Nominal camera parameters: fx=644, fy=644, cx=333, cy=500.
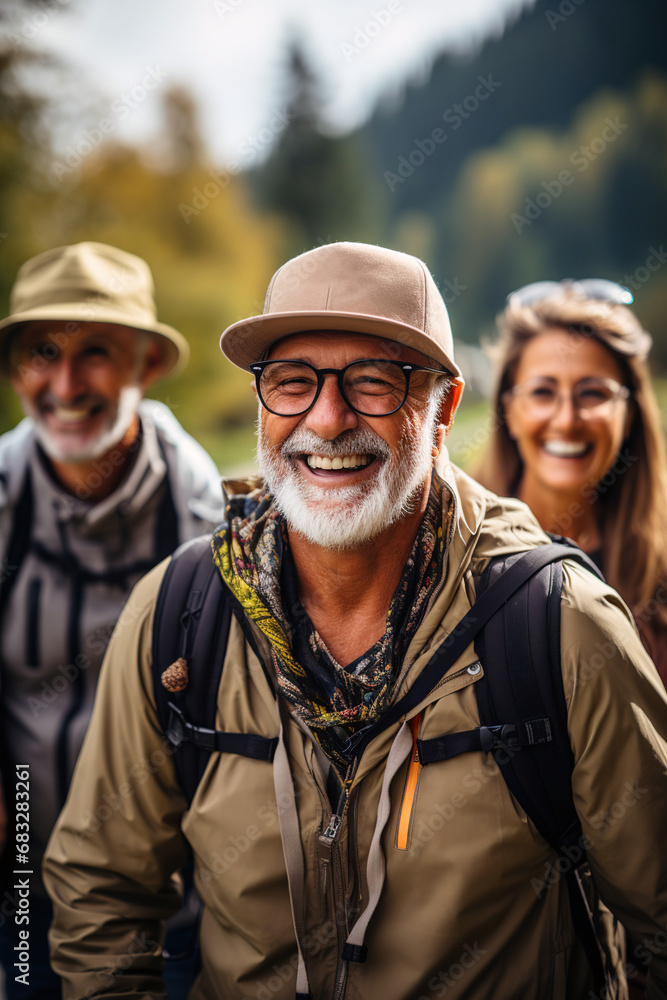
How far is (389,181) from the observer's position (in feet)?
40.2

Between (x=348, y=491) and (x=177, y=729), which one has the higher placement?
(x=348, y=491)

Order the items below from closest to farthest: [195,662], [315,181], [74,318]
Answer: [195,662] → [74,318] → [315,181]

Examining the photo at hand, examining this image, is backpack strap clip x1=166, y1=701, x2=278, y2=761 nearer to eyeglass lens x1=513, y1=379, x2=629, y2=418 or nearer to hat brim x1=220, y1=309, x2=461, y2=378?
hat brim x1=220, y1=309, x2=461, y2=378

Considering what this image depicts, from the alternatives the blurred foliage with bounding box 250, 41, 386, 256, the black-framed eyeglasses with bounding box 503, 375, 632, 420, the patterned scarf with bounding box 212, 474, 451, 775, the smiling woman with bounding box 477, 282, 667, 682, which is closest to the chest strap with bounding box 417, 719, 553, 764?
the patterned scarf with bounding box 212, 474, 451, 775

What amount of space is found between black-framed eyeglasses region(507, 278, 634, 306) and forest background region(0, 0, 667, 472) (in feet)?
17.7

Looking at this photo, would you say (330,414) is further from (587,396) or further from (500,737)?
(587,396)

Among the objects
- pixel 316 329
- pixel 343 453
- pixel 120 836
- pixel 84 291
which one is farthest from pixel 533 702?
pixel 84 291

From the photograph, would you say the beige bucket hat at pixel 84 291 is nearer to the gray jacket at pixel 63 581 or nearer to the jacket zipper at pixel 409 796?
the gray jacket at pixel 63 581

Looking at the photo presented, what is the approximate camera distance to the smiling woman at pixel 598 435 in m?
2.79

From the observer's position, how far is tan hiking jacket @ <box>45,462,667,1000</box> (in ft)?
4.77

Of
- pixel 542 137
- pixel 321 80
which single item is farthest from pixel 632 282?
pixel 321 80

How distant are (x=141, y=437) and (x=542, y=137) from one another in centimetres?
1080

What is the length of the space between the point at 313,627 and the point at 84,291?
2.11 meters

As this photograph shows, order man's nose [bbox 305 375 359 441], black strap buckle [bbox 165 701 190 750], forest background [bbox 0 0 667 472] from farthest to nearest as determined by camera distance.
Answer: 1. forest background [bbox 0 0 667 472]
2. black strap buckle [bbox 165 701 190 750]
3. man's nose [bbox 305 375 359 441]
